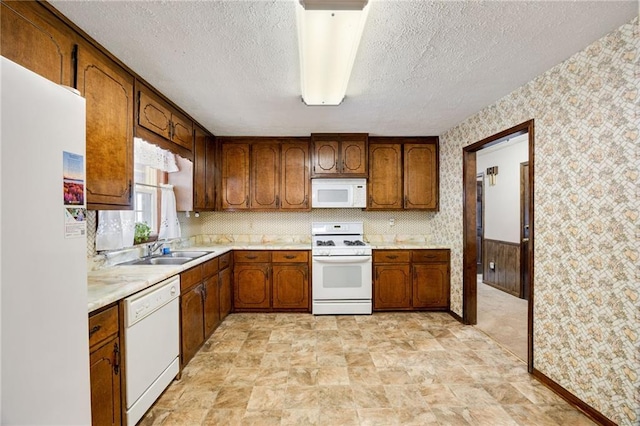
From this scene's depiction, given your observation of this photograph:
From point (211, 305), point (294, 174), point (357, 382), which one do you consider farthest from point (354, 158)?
point (357, 382)

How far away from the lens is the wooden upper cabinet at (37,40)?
1.20 metres

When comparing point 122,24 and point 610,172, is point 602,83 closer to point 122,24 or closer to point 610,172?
point 610,172

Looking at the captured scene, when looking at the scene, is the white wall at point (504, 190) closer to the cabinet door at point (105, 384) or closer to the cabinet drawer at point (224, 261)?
the cabinet drawer at point (224, 261)

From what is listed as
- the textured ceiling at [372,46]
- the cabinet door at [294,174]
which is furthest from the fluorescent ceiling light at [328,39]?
the cabinet door at [294,174]

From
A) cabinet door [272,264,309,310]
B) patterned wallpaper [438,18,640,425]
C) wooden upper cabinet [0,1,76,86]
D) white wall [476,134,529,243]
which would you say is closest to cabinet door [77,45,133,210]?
wooden upper cabinet [0,1,76,86]

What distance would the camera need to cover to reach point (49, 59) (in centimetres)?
138

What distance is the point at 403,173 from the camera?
3.82 meters

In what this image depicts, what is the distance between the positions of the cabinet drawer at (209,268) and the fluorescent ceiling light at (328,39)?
1.84m

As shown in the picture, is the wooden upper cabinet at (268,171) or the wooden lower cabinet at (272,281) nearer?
the wooden lower cabinet at (272,281)

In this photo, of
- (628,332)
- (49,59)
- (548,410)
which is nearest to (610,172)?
(628,332)

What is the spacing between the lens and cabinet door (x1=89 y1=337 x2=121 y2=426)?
1.34m

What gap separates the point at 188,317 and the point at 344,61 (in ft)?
7.37

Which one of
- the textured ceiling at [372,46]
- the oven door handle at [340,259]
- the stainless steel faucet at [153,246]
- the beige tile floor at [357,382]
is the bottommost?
the beige tile floor at [357,382]

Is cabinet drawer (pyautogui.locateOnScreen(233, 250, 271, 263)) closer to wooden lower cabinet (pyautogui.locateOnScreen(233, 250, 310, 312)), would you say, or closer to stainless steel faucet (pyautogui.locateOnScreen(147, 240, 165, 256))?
wooden lower cabinet (pyautogui.locateOnScreen(233, 250, 310, 312))
